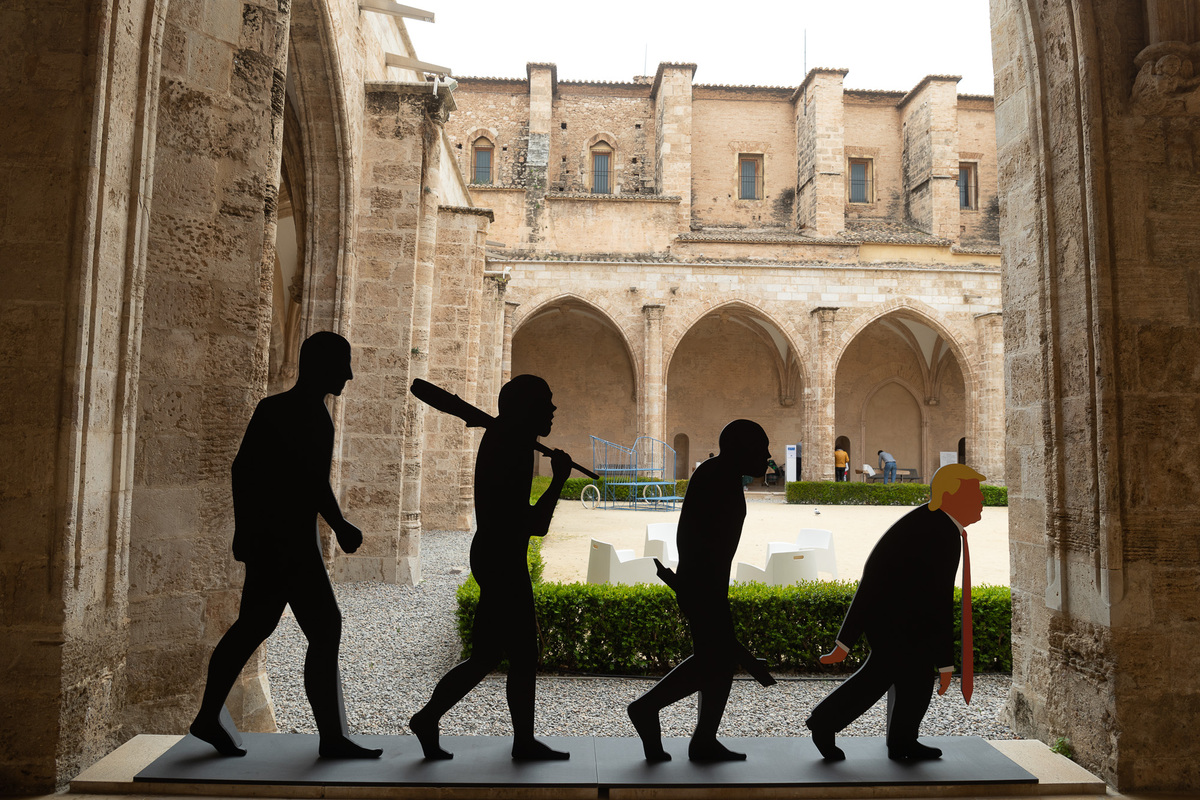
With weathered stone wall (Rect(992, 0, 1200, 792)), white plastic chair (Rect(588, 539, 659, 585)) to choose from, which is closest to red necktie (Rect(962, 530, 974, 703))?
weathered stone wall (Rect(992, 0, 1200, 792))

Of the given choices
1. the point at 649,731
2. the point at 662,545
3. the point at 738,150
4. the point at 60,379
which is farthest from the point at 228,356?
the point at 738,150

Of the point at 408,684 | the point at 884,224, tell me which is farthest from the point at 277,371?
the point at 884,224

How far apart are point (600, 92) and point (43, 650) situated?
22940 mm

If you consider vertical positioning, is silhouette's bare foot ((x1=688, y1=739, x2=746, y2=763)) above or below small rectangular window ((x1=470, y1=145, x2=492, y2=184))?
below

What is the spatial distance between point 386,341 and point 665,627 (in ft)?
13.0

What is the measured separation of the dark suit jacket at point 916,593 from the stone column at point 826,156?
19674 mm

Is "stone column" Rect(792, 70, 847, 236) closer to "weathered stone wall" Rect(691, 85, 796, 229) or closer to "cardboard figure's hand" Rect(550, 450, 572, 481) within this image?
"weathered stone wall" Rect(691, 85, 796, 229)

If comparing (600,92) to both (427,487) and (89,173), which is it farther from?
(89,173)

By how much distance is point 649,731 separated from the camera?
8.06ft

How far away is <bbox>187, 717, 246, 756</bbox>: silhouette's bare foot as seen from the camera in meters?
2.39

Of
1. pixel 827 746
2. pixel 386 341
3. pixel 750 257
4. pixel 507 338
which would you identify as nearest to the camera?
pixel 827 746

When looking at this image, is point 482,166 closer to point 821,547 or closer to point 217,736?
point 821,547

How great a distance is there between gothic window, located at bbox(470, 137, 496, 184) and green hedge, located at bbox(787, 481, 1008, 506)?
1327cm

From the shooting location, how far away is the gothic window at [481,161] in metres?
21.9
